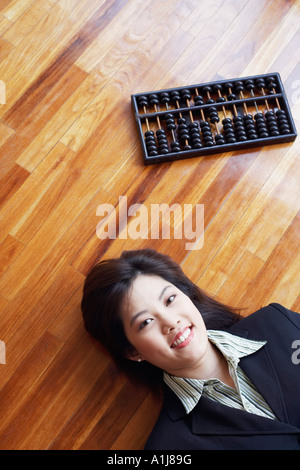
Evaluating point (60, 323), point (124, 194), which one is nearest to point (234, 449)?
point (60, 323)

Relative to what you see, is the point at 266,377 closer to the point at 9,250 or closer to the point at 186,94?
the point at 9,250

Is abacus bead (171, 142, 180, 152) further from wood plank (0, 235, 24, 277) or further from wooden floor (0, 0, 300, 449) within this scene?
wood plank (0, 235, 24, 277)

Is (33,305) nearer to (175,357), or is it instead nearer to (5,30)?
(175,357)

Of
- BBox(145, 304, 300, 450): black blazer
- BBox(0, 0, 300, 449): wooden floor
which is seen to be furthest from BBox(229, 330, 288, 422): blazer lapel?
BBox(0, 0, 300, 449): wooden floor

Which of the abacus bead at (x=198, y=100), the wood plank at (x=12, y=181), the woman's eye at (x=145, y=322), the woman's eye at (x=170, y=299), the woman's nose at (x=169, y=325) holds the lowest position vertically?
the woman's nose at (x=169, y=325)

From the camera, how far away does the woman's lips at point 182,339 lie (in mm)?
1777

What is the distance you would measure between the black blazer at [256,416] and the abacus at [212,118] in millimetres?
952

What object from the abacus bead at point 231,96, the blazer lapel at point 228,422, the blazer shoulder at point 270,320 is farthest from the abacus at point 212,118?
the blazer lapel at point 228,422

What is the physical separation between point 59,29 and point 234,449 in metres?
2.27

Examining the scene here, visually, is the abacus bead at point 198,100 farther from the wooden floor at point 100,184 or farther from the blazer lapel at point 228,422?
the blazer lapel at point 228,422

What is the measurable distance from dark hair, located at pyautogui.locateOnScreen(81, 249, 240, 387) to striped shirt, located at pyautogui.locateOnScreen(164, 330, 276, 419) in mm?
175

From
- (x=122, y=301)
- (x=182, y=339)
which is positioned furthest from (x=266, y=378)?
(x=122, y=301)

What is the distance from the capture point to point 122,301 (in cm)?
184

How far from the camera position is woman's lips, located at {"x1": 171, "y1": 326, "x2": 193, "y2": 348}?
178cm
